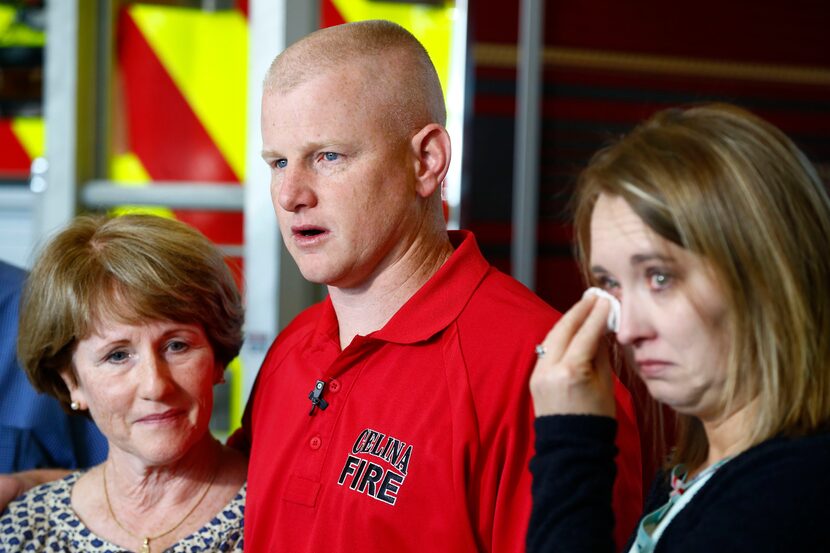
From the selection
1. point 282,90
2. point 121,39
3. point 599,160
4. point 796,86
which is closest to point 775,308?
point 599,160

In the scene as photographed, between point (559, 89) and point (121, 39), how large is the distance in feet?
3.07

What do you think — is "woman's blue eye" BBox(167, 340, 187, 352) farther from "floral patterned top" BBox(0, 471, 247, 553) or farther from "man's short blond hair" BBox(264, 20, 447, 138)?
"man's short blond hair" BBox(264, 20, 447, 138)

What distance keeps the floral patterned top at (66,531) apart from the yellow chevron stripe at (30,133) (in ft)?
3.74

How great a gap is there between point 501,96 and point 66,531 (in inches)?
43.0

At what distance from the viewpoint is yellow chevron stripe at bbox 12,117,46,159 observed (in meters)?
2.49

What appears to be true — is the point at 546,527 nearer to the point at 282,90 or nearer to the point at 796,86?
the point at 282,90

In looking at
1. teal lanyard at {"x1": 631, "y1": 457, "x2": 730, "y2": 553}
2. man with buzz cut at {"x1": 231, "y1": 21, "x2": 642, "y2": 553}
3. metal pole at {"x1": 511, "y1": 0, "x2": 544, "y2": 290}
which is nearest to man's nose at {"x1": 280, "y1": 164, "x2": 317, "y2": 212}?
man with buzz cut at {"x1": 231, "y1": 21, "x2": 642, "y2": 553}

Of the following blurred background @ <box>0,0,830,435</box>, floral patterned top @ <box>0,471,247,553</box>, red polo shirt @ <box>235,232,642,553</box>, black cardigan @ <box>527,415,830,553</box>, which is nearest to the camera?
black cardigan @ <box>527,415,830,553</box>

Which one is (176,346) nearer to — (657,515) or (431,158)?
(431,158)

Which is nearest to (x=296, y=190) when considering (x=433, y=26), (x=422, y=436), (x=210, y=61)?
(x=422, y=436)

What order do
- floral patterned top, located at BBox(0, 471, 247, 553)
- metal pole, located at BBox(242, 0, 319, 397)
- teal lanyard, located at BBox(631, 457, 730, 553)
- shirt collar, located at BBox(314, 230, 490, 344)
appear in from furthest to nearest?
metal pole, located at BBox(242, 0, 319, 397), floral patterned top, located at BBox(0, 471, 247, 553), shirt collar, located at BBox(314, 230, 490, 344), teal lanyard, located at BBox(631, 457, 730, 553)

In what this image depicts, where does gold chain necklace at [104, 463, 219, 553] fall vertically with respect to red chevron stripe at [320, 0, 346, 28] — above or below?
below

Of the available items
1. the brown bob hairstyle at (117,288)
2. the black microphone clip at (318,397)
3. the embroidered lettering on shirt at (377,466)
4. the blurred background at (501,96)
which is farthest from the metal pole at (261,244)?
the embroidered lettering on shirt at (377,466)

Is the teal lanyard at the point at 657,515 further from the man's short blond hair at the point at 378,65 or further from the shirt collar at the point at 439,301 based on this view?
the man's short blond hair at the point at 378,65
